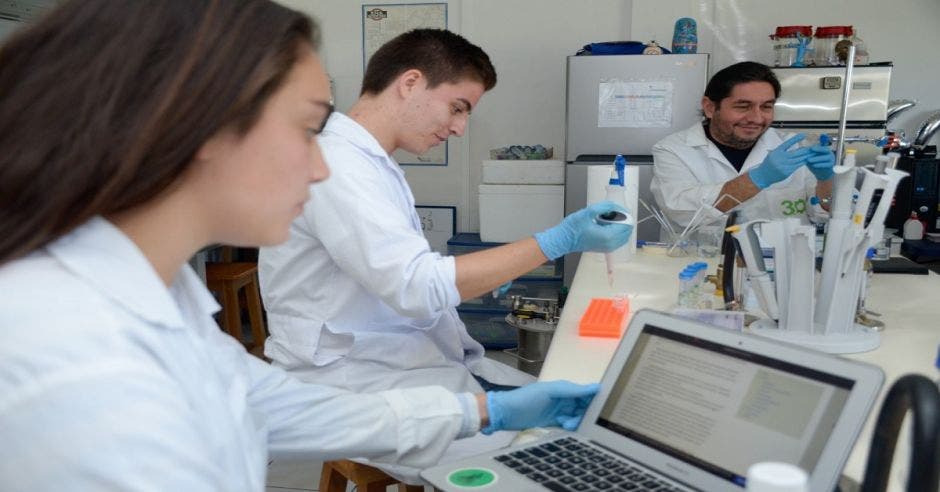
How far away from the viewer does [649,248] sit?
257 cm

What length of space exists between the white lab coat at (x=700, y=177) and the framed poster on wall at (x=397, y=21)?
1.68 m

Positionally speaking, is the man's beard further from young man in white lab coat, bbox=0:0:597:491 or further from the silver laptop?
young man in white lab coat, bbox=0:0:597:491

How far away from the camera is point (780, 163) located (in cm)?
227

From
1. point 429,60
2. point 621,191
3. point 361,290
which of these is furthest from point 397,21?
point 361,290

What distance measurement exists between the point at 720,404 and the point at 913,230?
273 cm

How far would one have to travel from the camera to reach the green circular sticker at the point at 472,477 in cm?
94

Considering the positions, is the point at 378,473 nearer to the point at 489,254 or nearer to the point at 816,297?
the point at 489,254

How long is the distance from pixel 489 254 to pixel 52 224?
1122 mm

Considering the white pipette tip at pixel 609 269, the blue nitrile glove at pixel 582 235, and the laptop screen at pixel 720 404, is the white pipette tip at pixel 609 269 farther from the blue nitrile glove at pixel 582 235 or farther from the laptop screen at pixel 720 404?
the laptop screen at pixel 720 404

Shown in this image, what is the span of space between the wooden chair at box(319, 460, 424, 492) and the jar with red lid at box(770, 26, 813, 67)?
2.83 m

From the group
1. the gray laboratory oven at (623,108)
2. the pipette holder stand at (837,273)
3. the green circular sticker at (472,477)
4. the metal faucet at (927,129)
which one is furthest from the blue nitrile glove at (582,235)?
the metal faucet at (927,129)

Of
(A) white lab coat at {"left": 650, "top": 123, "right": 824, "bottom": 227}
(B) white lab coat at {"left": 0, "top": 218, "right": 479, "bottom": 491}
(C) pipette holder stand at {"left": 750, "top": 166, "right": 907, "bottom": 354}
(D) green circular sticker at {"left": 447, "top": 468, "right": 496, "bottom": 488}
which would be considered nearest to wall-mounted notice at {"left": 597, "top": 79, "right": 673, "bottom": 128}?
(A) white lab coat at {"left": 650, "top": 123, "right": 824, "bottom": 227}

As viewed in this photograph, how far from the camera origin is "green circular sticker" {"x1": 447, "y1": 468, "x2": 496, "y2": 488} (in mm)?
940

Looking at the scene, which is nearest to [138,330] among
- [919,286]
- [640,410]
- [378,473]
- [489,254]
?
[640,410]
